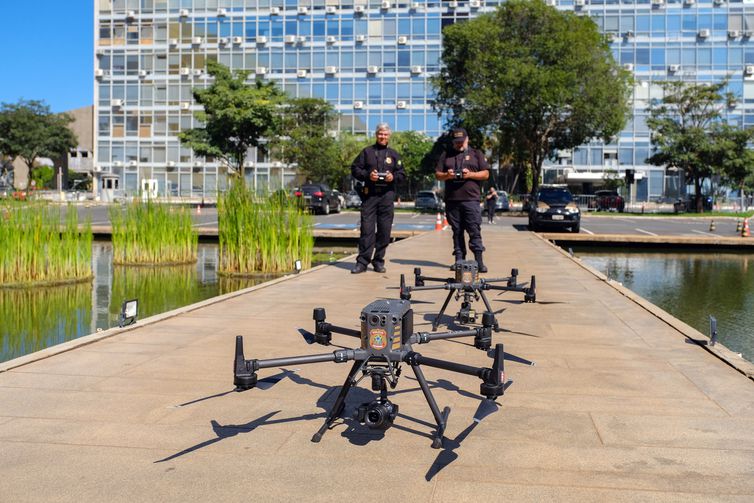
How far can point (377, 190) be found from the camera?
1187 cm

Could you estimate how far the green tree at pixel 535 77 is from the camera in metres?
41.4

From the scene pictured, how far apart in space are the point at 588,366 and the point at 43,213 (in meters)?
9.01

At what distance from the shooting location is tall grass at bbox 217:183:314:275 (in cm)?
1380

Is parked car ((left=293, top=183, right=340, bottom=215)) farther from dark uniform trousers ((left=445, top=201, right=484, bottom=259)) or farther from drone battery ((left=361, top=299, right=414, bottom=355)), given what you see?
drone battery ((left=361, top=299, right=414, bottom=355))

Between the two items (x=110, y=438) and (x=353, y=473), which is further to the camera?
(x=110, y=438)

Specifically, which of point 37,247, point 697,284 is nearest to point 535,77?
point 697,284

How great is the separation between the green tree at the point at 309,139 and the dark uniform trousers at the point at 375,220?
48.4m

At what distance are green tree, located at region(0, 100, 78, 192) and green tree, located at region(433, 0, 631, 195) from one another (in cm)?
4740

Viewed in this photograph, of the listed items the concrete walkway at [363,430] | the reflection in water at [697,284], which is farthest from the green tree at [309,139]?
the concrete walkway at [363,430]

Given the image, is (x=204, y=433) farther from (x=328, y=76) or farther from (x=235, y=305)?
(x=328, y=76)

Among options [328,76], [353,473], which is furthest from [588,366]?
[328,76]

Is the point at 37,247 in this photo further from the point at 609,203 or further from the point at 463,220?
the point at 609,203

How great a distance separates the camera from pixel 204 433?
13.7 feet

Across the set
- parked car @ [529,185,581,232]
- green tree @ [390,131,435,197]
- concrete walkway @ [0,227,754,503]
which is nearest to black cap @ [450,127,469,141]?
concrete walkway @ [0,227,754,503]
